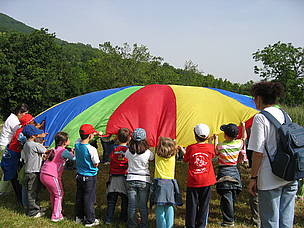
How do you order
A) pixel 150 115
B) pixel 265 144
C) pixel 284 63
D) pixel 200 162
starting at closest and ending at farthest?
pixel 265 144 < pixel 200 162 < pixel 150 115 < pixel 284 63

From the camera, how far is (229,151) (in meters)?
3.40

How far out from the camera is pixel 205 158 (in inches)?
121

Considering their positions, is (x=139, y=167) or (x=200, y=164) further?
(x=139, y=167)

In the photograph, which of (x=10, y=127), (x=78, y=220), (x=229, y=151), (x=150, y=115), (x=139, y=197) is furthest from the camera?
(x=10, y=127)

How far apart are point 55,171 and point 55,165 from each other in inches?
3.1

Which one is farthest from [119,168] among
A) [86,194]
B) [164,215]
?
[164,215]

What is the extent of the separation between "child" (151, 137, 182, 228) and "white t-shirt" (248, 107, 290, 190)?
3.90 feet

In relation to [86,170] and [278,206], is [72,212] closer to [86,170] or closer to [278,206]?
[86,170]

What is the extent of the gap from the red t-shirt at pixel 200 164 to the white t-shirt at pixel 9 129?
2836mm

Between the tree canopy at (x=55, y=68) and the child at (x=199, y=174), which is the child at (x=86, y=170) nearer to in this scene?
the child at (x=199, y=174)

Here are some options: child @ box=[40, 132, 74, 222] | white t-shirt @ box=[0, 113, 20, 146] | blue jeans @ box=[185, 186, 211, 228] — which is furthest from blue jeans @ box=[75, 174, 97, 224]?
white t-shirt @ box=[0, 113, 20, 146]

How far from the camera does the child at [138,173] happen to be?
10.6ft

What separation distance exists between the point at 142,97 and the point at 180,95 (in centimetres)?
59

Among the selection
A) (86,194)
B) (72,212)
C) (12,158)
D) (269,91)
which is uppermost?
(269,91)
